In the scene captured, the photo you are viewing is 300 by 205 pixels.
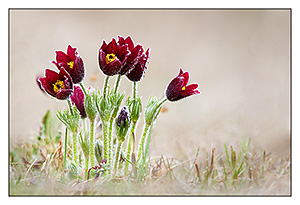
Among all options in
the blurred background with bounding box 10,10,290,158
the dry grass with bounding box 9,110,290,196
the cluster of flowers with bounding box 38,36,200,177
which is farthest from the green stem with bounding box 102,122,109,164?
the blurred background with bounding box 10,10,290,158

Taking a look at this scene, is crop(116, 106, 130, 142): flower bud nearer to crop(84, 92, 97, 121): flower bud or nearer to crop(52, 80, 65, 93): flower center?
crop(84, 92, 97, 121): flower bud

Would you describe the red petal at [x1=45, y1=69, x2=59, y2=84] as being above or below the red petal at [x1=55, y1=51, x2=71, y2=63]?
A: below

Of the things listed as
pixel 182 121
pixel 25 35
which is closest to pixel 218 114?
pixel 182 121

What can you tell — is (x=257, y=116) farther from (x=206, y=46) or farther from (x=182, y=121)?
(x=206, y=46)

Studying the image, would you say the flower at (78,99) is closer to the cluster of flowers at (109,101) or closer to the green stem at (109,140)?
the cluster of flowers at (109,101)

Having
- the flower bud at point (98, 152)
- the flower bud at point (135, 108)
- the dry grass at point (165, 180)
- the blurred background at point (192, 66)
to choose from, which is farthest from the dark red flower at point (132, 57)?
the blurred background at point (192, 66)

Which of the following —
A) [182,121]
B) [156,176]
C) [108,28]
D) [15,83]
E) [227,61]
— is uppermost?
[108,28]

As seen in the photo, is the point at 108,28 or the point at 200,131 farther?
the point at 108,28
